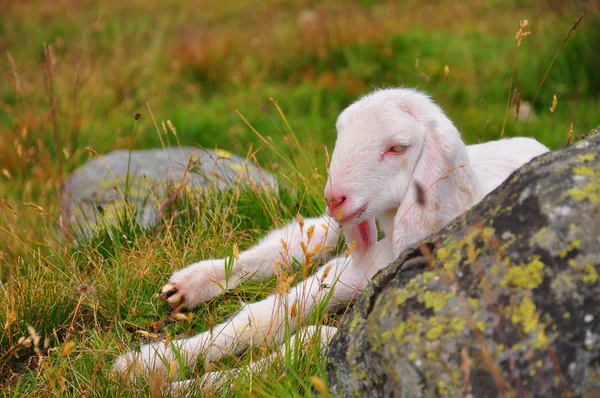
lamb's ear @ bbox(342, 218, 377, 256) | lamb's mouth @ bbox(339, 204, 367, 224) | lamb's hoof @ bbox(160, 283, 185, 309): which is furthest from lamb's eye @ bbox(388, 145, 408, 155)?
lamb's hoof @ bbox(160, 283, 185, 309)

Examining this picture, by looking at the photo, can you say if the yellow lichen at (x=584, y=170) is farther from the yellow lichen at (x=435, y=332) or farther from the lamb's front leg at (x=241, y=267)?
the lamb's front leg at (x=241, y=267)

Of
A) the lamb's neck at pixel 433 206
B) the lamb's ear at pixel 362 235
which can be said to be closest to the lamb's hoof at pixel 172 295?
the lamb's ear at pixel 362 235

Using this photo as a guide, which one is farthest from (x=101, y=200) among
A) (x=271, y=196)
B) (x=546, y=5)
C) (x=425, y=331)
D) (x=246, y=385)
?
(x=546, y=5)

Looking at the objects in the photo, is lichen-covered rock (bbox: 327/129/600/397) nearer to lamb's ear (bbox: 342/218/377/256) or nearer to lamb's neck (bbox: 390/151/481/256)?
lamb's neck (bbox: 390/151/481/256)

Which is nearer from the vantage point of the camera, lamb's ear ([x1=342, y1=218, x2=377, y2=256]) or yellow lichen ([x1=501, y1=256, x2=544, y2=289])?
yellow lichen ([x1=501, y1=256, x2=544, y2=289])

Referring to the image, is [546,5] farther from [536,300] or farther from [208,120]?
[536,300]

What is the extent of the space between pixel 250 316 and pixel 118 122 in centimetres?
582

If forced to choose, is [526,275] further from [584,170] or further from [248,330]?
[248,330]

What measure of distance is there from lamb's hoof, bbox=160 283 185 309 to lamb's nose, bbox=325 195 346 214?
848 mm

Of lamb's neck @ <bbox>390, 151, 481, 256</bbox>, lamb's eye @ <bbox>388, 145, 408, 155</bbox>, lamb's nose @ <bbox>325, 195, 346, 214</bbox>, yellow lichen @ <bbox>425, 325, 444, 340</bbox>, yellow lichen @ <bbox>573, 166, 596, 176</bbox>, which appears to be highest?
yellow lichen @ <bbox>573, 166, 596, 176</bbox>

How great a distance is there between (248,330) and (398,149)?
939 mm

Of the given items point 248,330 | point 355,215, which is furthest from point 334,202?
point 248,330

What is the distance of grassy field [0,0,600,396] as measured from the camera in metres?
3.07

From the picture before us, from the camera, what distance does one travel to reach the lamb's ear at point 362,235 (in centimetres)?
308
